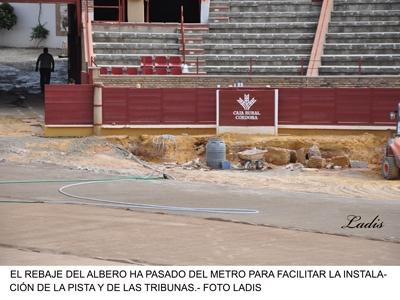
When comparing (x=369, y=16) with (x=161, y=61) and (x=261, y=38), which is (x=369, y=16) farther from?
(x=161, y=61)

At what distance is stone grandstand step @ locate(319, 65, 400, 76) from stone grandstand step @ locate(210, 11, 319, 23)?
134 inches

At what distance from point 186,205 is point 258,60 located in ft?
58.0

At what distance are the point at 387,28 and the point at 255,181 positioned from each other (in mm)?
14512

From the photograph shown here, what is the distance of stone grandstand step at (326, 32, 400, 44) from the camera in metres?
34.3

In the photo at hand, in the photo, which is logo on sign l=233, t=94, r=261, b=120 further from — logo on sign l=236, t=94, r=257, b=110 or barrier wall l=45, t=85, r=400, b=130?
barrier wall l=45, t=85, r=400, b=130

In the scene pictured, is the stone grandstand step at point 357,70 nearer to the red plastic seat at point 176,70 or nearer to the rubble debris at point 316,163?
the red plastic seat at point 176,70

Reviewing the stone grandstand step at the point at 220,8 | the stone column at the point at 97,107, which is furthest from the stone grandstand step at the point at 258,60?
the stone column at the point at 97,107

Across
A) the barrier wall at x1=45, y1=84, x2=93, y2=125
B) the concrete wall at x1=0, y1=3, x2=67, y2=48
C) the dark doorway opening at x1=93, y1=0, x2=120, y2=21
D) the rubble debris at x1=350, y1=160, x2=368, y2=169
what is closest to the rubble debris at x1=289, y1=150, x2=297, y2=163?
the rubble debris at x1=350, y1=160, x2=368, y2=169

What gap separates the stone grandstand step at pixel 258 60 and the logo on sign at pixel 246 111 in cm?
442

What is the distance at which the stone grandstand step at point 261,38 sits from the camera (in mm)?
34562

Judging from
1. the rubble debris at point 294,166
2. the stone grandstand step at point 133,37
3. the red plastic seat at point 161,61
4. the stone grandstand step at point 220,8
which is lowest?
the rubble debris at point 294,166

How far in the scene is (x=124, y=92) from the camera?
1141 inches

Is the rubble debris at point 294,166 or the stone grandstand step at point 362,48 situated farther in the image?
the stone grandstand step at point 362,48

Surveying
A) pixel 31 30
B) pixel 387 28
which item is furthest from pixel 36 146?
pixel 31 30
